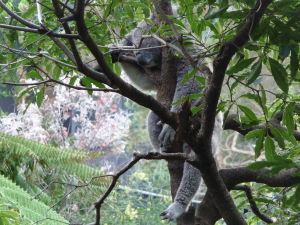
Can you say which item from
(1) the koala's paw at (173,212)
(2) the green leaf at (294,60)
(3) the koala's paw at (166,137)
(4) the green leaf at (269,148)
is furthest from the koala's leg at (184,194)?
(2) the green leaf at (294,60)

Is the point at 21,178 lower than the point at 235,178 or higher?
lower

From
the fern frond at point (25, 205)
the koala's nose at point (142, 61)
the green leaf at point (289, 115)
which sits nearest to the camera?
Answer: the green leaf at point (289, 115)

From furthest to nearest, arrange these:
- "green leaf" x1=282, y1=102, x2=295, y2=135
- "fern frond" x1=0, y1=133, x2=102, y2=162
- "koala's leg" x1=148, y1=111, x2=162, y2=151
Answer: "fern frond" x1=0, y1=133, x2=102, y2=162 < "koala's leg" x1=148, y1=111, x2=162, y2=151 < "green leaf" x1=282, y1=102, x2=295, y2=135

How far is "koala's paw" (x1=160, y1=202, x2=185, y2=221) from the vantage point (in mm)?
2386

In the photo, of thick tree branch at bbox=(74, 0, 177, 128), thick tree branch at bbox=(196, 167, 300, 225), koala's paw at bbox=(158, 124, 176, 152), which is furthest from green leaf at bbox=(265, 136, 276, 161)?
koala's paw at bbox=(158, 124, 176, 152)

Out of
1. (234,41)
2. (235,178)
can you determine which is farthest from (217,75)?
(235,178)

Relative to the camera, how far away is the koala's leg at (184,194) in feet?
7.98

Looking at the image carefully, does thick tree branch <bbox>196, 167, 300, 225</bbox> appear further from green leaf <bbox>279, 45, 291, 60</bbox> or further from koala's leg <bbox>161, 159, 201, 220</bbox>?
green leaf <bbox>279, 45, 291, 60</bbox>

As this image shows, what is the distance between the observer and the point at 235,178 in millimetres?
1820

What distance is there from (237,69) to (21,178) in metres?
2.69

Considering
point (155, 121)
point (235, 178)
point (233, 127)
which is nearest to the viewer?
point (235, 178)

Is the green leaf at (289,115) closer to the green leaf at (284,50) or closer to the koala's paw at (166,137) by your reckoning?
the green leaf at (284,50)

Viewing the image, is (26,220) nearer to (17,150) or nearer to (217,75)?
(217,75)

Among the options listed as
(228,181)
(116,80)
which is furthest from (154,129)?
(116,80)
